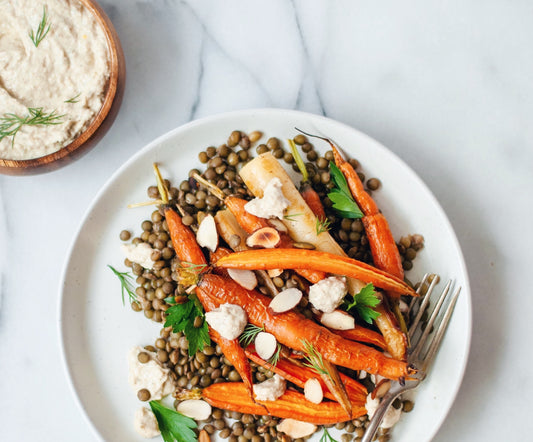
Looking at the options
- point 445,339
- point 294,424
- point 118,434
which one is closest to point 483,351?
point 445,339

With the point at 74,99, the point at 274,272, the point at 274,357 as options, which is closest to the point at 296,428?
the point at 274,357

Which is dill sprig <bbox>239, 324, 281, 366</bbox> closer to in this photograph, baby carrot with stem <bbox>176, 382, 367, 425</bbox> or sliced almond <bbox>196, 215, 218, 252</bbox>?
baby carrot with stem <bbox>176, 382, 367, 425</bbox>

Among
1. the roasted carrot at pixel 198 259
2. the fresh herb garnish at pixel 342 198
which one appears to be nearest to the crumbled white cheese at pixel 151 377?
the roasted carrot at pixel 198 259

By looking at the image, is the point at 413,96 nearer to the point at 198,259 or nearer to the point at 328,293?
the point at 328,293

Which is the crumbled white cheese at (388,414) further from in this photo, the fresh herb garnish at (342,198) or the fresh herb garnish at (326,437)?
the fresh herb garnish at (342,198)

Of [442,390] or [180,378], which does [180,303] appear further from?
A: [442,390]

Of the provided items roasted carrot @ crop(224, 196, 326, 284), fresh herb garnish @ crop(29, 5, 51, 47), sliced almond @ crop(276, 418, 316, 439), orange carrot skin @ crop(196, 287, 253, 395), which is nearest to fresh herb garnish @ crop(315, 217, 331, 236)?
roasted carrot @ crop(224, 196, 326, 284)

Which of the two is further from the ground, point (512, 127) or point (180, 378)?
point (512, 127)
